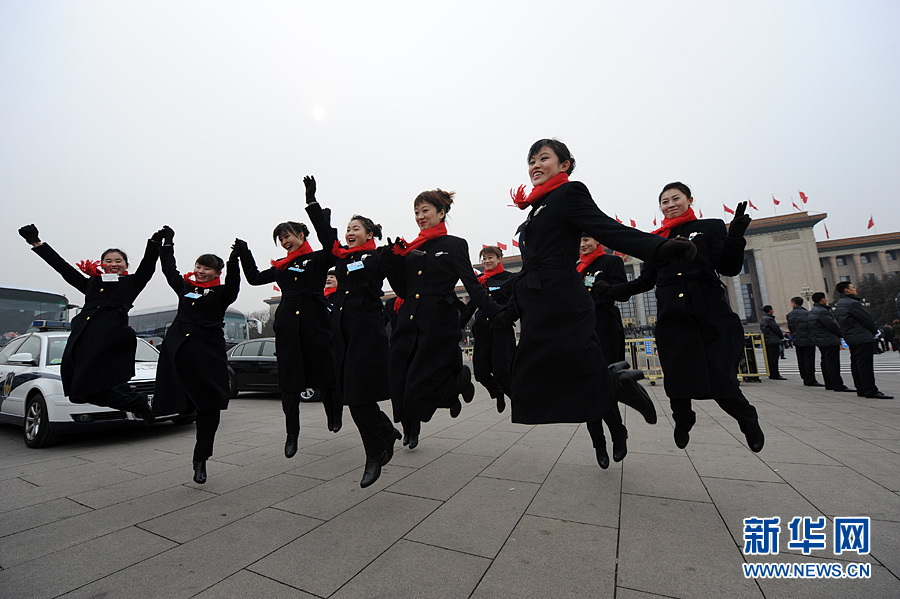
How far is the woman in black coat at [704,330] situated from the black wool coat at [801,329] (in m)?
7.80

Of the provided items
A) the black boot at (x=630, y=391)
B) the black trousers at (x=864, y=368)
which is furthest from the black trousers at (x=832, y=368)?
the black boot at (x=630, y=391)

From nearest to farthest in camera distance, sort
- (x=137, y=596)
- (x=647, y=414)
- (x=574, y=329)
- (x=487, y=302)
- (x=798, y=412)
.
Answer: (x=137, y=596), (x=574, y=329), (x=647, y=414), (x=487, y=302), (x=798, y=412)

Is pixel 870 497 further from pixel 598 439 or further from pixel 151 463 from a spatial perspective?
pixel 151 463

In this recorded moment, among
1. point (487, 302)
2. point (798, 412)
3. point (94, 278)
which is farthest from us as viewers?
point (798, 412)

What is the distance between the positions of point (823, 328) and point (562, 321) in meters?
9.15

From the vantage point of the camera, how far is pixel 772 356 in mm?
10570

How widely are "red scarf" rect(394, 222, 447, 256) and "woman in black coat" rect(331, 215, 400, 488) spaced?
206 millimetres

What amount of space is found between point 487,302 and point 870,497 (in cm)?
256

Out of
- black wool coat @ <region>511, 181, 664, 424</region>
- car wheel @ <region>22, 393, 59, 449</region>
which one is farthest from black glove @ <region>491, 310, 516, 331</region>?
car wheel @ <region>22, 393, 59, 449</region>

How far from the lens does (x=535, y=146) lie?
271 centimetres

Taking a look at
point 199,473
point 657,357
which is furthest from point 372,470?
point 657,357

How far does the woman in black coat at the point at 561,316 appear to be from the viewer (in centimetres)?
225

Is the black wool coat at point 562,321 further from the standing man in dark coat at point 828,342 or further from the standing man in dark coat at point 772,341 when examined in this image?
the standing man in dark coat at point 772,341

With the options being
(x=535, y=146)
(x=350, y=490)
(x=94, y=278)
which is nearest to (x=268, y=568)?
(x=350, y=490)
